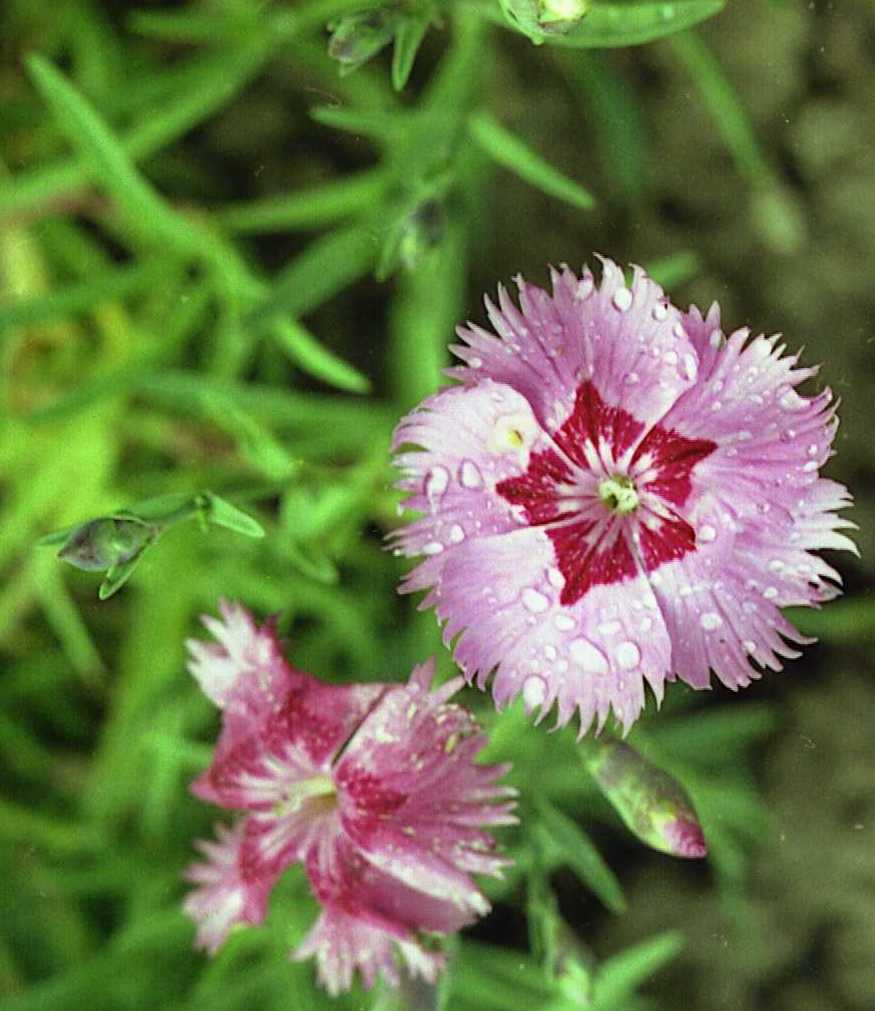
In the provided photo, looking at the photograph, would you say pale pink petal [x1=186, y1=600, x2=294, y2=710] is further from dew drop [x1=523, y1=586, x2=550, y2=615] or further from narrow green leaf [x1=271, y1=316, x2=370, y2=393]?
narrow green leaf [x1=271, y1=316, x2=370, y2=393]

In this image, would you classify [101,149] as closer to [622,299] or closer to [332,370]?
[332,370]

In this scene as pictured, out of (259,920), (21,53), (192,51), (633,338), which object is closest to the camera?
(633,338)

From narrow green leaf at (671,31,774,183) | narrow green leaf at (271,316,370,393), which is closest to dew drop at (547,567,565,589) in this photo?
narrow green leaf at (271,316,370,393)

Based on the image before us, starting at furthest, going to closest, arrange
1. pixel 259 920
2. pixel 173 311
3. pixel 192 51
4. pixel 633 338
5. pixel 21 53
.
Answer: pixel 192 51 → pixel 21 53 → pixel 173 311 → pixel 259 920 → pixel 633 338

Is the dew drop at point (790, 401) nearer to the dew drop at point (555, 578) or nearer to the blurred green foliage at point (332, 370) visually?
the dew drop at point (555, 578)

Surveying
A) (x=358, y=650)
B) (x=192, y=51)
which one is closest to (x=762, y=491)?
(x=358, y=650)

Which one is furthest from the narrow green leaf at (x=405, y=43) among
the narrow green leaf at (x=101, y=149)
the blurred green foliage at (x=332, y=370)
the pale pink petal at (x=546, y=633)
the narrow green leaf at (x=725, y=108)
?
the narrow green leaf at (x=725, y=108)

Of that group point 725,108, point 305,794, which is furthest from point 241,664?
point 725,108

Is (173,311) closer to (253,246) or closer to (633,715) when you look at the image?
(253,246)
